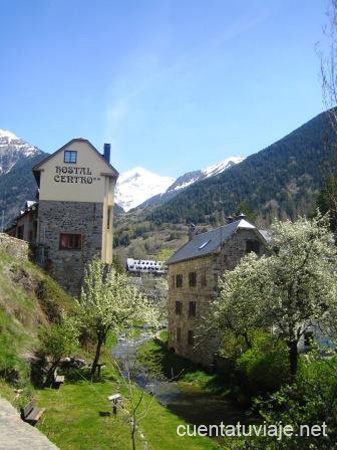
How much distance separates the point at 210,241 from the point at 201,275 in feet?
11.0

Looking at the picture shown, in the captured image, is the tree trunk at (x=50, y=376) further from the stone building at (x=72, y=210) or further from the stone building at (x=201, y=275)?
the stone building at (x=201, y=275)

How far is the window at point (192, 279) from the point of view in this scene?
4003 centimetres

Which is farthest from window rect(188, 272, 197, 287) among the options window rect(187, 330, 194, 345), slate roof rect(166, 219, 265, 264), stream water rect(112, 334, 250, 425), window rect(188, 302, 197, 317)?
stream water rect(112, 334, 250, 425)

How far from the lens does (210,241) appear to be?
4038 centimetres

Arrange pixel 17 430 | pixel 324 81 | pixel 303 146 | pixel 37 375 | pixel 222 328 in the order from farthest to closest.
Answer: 1. pixel 303 146
2. pixel 222 328
3. pixel 37 375
4. pixel 324 81
5. pixel 17 430

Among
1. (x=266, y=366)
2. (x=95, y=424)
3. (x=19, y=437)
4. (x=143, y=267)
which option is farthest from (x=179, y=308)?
(x=143, y=267)

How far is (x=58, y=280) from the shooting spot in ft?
114

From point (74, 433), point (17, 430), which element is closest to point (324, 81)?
point (17, 430)

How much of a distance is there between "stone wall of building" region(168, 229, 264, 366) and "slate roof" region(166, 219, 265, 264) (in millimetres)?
366

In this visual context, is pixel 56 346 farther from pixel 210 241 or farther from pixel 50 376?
pixel 210 241

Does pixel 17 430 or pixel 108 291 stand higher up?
pixel 108 291

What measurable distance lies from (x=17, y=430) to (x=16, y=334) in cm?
1383

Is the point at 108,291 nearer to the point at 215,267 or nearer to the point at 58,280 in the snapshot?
the point at 58,280

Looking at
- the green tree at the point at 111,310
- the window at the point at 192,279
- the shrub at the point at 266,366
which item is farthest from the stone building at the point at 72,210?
the shrub at the point at 266,366
